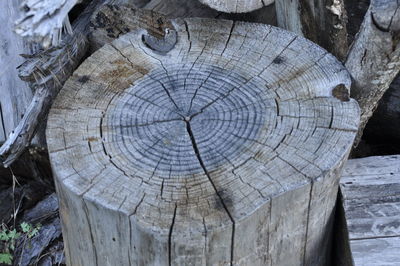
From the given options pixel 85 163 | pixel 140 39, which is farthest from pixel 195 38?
pixel 85 163

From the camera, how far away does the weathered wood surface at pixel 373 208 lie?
2.35 m

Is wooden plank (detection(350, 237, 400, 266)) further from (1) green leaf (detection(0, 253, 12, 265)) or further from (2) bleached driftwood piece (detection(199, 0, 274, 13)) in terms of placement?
(1) green leaf (detection(0, 253, 12, 265))

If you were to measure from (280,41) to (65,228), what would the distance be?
1307mm

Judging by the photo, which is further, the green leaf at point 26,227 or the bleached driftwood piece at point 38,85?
the green leaf at point 26,227

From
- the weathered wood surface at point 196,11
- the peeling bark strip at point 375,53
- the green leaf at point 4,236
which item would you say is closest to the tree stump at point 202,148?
the peeling bark strip at point 375,53

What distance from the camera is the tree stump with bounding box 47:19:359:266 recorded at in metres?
2.13

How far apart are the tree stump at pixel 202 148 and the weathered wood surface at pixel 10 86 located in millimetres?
862

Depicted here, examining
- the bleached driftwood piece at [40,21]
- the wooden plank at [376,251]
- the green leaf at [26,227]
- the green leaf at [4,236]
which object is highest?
the bleached driftwood piece at [40,21]

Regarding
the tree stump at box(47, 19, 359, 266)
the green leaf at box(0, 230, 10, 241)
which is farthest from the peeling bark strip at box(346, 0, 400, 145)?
the green leaf at box(0, 230, 10, 241)

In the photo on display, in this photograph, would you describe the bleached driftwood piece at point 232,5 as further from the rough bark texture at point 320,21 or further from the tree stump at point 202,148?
the tree stump at point 202,148

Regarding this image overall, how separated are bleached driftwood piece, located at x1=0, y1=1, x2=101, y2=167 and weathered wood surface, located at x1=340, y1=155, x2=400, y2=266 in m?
1.57

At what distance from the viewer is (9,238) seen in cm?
353

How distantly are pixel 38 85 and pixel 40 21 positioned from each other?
1.10m

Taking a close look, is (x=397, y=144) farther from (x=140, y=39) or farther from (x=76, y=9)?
(x=76, y=9)
